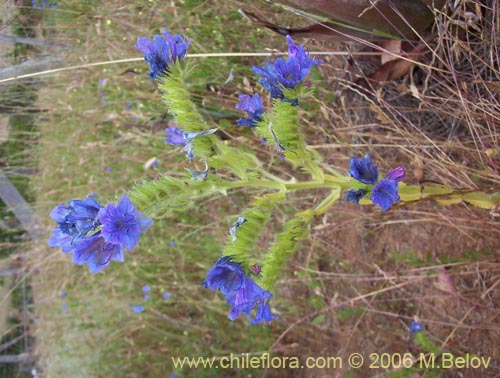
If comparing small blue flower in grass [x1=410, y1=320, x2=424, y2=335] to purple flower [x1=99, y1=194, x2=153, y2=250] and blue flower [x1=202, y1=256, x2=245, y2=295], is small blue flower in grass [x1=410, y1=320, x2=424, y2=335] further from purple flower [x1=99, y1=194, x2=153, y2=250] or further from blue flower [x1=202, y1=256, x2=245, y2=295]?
purple flower [x1=99, y1=194, x2=153, y2=250]

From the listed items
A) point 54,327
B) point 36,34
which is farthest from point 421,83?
point 54,327

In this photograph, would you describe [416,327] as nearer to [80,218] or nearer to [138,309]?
[138,309]

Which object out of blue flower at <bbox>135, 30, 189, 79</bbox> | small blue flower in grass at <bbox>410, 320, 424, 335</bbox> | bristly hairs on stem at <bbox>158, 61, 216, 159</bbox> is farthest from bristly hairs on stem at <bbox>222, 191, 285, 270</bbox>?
small blue flower in grass at <bbox>410, 320, 424, 335</bbox>

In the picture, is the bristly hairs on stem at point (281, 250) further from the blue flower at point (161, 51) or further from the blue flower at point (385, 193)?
the blue flower at point (161, 51)

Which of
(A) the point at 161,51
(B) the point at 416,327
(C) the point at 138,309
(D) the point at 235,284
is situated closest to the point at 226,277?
(D) the point at 235,284

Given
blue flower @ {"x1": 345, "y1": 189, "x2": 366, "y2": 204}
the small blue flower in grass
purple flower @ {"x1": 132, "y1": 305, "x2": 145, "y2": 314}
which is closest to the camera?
blue flower @ {"x1": 345, "y1": 189, "x2": 366, "y2": 204}

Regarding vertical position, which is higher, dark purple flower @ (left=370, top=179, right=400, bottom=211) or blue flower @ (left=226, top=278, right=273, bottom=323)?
dark purple flower @ (left=370, top=179, right=400, bottom=211)

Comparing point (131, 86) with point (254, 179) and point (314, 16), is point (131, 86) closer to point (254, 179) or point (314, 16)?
point (314, 16)

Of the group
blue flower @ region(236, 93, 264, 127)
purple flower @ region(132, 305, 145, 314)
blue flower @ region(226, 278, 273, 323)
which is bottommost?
purple flower @ region(132, 305, 145, 314)
